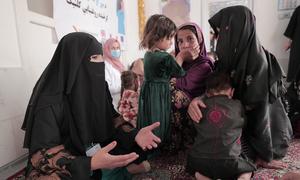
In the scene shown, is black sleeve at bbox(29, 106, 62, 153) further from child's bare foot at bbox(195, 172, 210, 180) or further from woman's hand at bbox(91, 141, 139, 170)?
child's bare foot at bbox(195, 172, 210, 180)

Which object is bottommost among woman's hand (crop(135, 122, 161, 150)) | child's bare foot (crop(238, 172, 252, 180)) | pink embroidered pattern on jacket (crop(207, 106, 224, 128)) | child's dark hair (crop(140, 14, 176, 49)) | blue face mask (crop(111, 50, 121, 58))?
child's bare foot (crop(238, 172, 252, 180))

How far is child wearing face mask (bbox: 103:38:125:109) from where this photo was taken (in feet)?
7.73

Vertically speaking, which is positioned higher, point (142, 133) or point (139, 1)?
point (139, 1)

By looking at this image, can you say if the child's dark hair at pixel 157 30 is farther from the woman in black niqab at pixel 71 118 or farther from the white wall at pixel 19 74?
the white wall at pixel 19 74

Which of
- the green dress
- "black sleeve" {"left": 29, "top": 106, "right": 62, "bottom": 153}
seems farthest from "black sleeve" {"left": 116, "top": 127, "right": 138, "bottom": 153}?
"black sleeve" {"left": 29, "top": 106, "right": 62, "bottom": 153}

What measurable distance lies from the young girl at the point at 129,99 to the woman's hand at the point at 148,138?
451 mm

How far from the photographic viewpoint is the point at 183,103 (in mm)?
1570

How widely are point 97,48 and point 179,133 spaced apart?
35.1 inches

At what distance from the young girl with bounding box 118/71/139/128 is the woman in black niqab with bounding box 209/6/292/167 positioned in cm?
73

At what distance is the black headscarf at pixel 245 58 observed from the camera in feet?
4.21

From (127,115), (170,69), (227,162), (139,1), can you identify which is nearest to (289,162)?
(227,162)

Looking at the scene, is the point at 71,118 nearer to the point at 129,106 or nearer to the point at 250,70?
the point at 129,106

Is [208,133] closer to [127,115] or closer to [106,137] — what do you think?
[106,137]

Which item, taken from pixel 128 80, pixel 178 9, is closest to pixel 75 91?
pixel 128 80
